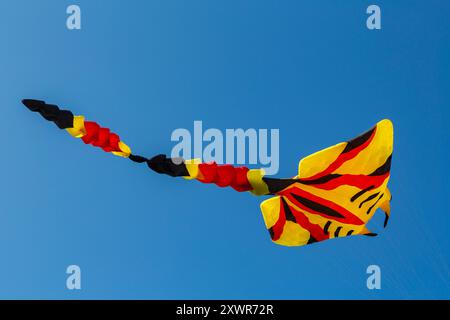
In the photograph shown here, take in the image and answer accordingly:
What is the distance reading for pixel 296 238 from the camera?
4383mm

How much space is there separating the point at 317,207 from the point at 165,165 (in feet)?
3.78

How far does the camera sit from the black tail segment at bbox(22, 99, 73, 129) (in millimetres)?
3775

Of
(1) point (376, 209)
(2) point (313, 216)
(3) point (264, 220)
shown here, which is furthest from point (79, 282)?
(1) point (376, 209)

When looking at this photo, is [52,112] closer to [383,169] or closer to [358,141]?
[358,141]

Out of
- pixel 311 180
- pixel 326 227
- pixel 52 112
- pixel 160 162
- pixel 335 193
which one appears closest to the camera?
pixel 160 162

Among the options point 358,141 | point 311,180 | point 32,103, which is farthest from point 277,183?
point 32,103

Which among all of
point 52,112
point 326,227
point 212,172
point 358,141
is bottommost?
point 326,227

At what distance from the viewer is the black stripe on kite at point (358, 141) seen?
401 centimetres

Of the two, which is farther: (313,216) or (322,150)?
(313,216)

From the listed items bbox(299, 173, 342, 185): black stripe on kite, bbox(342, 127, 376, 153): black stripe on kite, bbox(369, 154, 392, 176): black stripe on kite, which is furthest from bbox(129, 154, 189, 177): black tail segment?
bbox(369, 154, 392, 176): black stripe on kite

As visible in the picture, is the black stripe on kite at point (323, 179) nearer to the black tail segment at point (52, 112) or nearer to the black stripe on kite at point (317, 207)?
the black stripe on kite at point (317, 207)

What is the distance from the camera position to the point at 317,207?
4.22 metres
